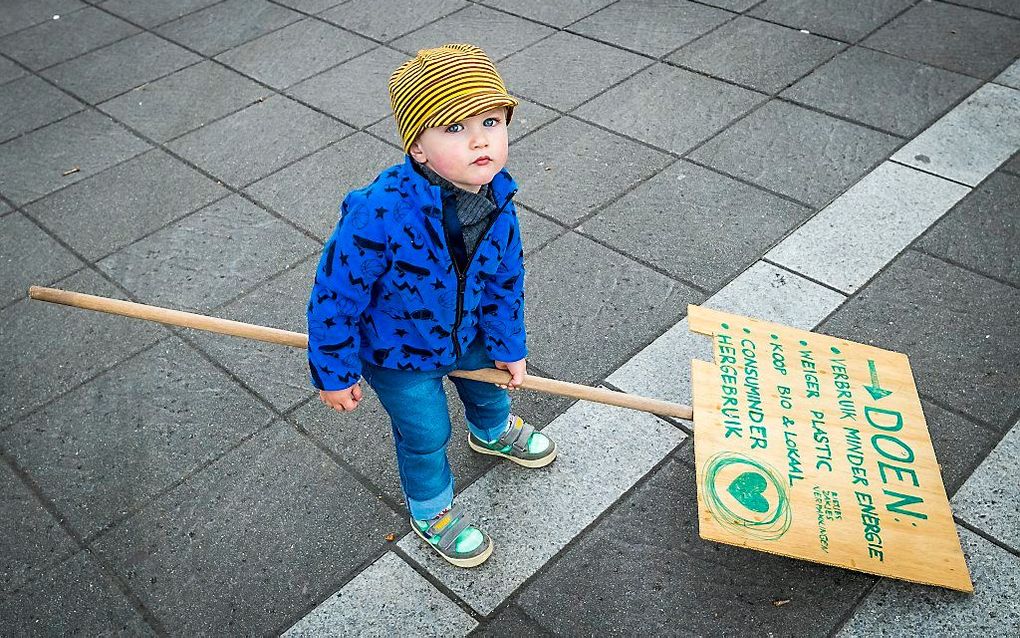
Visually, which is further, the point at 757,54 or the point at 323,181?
the point at 757,54

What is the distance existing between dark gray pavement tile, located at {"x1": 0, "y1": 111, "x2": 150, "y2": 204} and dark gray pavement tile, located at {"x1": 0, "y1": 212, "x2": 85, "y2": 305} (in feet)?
0.94

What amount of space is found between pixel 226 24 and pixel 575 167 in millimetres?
3310

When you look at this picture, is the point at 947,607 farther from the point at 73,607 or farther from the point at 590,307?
the point at 73,607

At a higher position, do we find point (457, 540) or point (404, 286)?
point (404, 286)

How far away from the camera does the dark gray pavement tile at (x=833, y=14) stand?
239 inches

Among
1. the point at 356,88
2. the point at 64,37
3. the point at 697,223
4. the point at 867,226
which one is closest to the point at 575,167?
the point at 697,223

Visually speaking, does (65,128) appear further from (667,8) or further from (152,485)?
(667,8)

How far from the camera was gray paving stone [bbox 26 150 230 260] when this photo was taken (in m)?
4.65

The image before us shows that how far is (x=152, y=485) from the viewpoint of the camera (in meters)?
3.34

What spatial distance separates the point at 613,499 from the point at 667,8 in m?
4.37

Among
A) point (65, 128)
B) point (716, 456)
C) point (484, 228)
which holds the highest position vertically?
point (484, 228)

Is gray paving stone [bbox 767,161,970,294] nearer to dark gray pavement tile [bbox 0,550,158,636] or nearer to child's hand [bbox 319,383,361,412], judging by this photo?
child's hand [bbox 319,383,361,412]

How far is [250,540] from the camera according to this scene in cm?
313

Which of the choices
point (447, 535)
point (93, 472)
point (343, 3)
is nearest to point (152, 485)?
point (93, 472)
